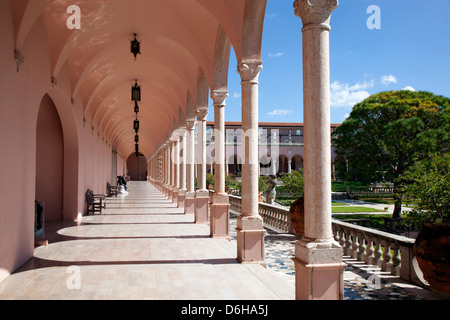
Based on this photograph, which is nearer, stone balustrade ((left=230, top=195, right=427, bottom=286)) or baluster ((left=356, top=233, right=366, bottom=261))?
stone balustrade ((left=230, top=195, right=427, bottom=286))

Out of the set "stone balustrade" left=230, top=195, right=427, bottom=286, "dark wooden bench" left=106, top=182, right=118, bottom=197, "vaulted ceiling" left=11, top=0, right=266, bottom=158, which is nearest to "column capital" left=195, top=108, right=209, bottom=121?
"vaulted ceiling" left=11, top=0, right=266, bottom=158

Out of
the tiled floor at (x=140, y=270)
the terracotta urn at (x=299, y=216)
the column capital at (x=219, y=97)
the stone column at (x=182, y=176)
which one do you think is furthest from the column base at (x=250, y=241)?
the stone column at (x=182, y=176)

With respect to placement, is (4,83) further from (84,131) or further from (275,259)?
(84,131)

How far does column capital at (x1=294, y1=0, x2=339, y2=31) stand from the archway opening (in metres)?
11.0

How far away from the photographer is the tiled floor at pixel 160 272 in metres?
5.64

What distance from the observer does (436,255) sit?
204 inches

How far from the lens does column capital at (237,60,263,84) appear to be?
753cm

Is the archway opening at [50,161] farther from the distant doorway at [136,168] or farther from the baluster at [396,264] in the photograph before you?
the distant doorway at [136,168]

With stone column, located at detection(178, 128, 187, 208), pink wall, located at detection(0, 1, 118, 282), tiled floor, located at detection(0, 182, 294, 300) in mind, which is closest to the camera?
tiled floor, located at detection(0, 182, 294, 300)

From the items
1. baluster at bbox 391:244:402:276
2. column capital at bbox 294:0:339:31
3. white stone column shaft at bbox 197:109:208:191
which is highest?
column capital at bbox 294:0:339:31

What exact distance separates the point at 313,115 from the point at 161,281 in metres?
3.80

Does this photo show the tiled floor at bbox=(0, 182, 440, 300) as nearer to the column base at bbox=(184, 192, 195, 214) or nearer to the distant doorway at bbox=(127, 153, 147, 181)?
the column base at bbox=(184, 192, 195, 214)

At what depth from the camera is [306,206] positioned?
4.84 m

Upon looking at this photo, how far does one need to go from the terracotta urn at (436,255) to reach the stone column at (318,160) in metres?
1.56
